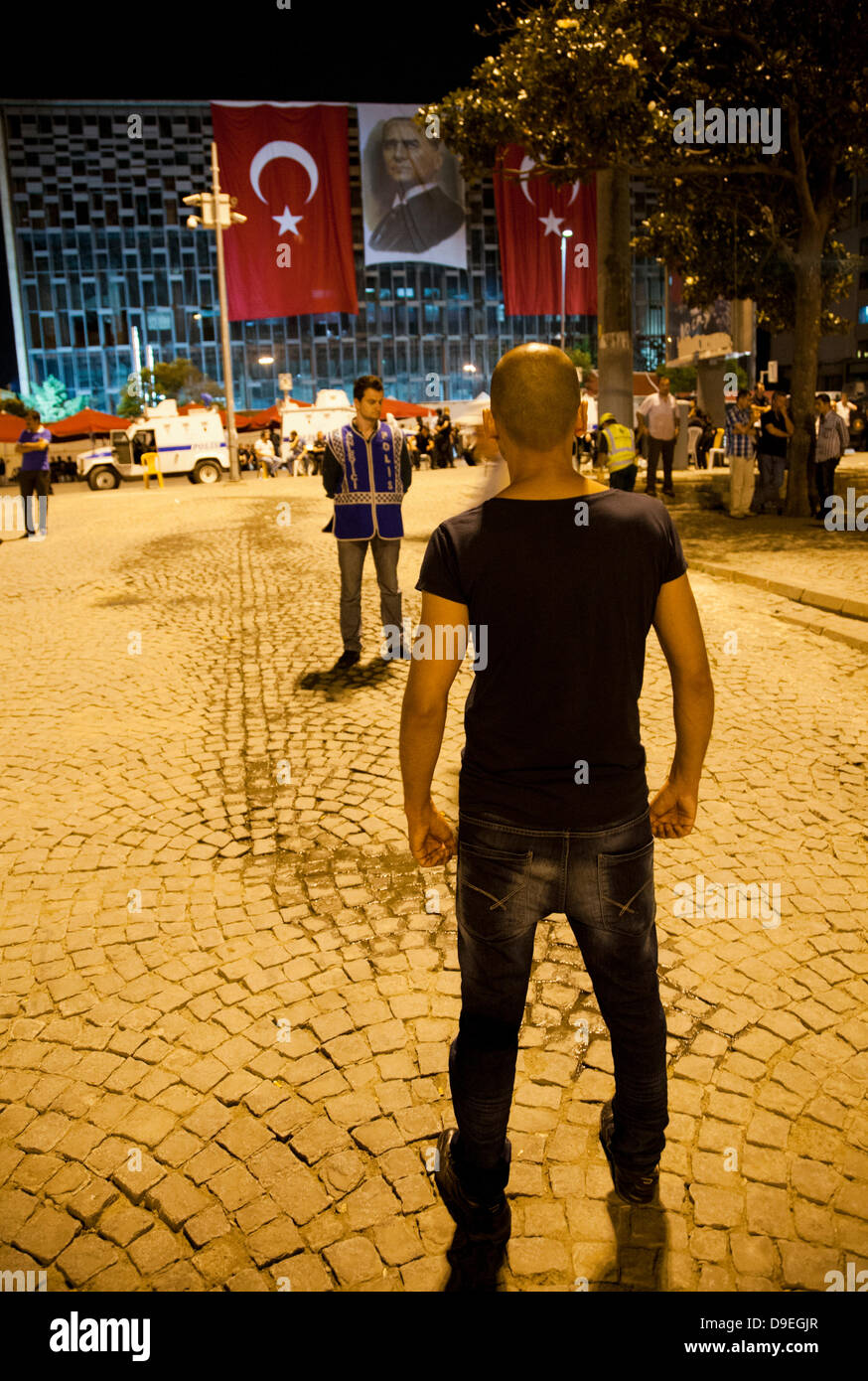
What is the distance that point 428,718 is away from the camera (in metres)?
2.03

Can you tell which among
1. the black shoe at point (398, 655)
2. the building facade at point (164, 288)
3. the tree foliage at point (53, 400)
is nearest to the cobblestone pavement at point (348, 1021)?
the black shoe at point (398, 655)

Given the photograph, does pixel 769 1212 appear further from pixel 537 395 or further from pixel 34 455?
pixel 34 455

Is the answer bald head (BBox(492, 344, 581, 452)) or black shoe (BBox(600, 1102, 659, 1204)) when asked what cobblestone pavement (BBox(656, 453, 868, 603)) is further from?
bald head (BBox(492, 344, 581, 452))

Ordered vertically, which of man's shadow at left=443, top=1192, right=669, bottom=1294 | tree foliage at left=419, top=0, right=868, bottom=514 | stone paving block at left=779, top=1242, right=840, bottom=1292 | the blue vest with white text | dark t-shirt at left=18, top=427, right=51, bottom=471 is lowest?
stone paving block at left=779, top=1242, right=840, bottom=1292

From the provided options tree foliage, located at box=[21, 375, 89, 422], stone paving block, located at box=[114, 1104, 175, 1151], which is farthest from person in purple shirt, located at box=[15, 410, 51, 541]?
tree foliage, located at box=[21, 375, 89, 422]

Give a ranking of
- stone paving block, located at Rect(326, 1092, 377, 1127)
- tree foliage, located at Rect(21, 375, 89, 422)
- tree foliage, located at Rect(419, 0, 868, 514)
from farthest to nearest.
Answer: tree foliage, located at Rect(21, 375, 89, 422) → tree foliage, located at Rect(419, 0, 868, 514) → stone paving block, located at Rect(326, 1092, 377, 1127)

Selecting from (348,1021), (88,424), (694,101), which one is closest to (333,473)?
(348,1021)

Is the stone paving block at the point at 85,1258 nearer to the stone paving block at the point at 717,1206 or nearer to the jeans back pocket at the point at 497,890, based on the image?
the jeans back pocket at the point at 497,890

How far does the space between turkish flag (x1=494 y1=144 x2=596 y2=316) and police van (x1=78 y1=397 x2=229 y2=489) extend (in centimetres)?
2590

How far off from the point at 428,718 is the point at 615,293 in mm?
12672

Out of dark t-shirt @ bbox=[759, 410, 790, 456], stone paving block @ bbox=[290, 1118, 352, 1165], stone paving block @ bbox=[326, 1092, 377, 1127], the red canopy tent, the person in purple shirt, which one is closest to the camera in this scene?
stone paving block @ bbox=[290, 1118, 352, 1165]

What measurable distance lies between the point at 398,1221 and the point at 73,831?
284 centimetres

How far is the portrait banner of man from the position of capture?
52031mm
